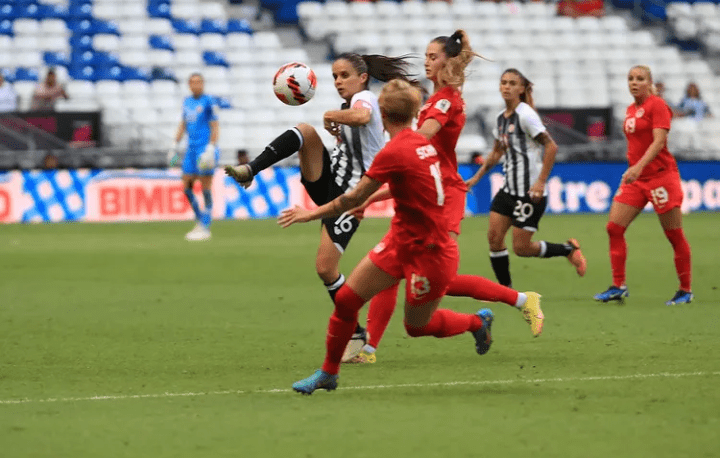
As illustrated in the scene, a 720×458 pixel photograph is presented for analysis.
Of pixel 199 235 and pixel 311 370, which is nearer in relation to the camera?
pixel 311 370

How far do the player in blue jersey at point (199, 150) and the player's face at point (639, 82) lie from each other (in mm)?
8585

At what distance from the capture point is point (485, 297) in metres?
8.00

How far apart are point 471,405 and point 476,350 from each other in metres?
1.58

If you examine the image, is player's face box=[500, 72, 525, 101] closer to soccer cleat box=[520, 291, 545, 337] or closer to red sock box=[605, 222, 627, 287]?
red sock box=[605, 222, 627, 287]

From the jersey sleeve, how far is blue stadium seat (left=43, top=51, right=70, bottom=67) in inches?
698

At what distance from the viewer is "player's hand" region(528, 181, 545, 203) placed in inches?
436

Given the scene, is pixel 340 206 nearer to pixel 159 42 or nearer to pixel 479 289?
pixel 479 289

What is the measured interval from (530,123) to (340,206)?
4942mm

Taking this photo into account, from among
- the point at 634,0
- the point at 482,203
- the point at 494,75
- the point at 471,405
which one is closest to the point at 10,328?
the point at 471,405

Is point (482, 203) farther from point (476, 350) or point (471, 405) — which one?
point (471, 405)

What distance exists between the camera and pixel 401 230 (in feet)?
21.9

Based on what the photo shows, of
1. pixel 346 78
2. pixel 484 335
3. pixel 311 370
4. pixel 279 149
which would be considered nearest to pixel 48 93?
pixel 346 78

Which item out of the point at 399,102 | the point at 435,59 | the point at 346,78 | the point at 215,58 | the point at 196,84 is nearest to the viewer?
the point at 399,102

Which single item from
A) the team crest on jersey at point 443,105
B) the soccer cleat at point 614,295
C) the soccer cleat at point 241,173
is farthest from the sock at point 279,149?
Answer: the soccer cleat at point 614,295
